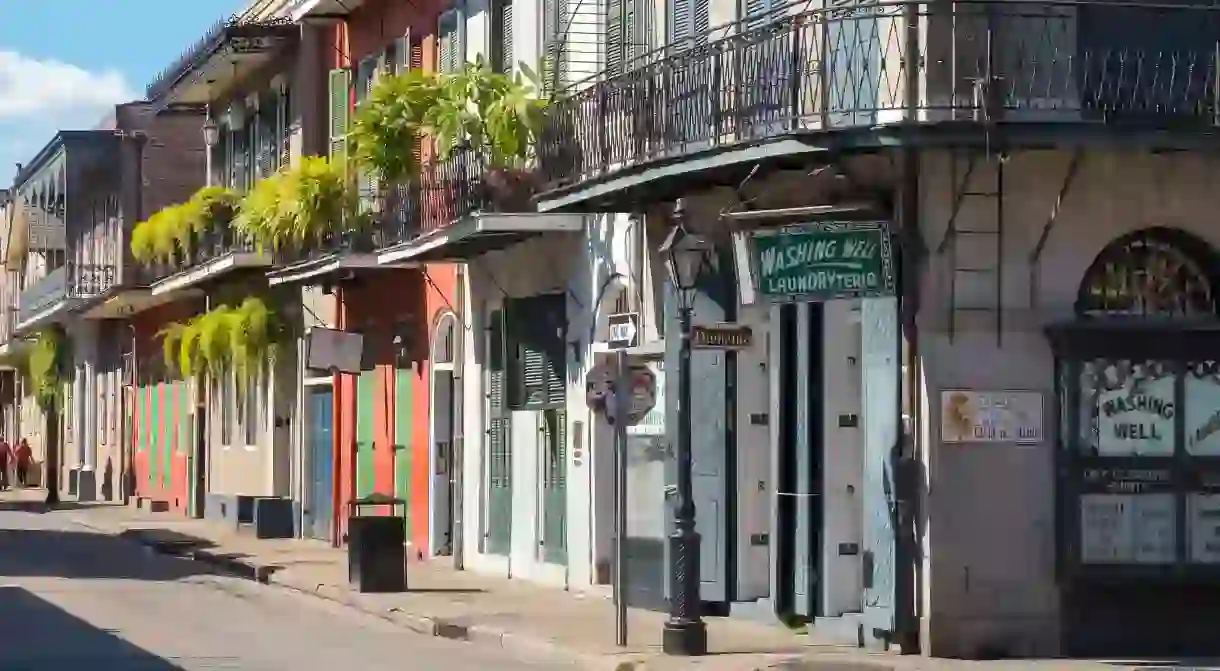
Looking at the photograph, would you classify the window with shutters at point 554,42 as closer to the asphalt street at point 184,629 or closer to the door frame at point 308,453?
the asphalt street at point 184,629

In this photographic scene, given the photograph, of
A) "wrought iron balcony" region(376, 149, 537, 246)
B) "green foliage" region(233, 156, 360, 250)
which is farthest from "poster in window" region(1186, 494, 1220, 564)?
"green foliage" region(233, 156, 360, 250)

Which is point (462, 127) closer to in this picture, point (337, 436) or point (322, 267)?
point (322, 267)

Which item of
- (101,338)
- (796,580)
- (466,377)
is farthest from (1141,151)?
(101,338)

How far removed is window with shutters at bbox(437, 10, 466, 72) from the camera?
26.6 meters

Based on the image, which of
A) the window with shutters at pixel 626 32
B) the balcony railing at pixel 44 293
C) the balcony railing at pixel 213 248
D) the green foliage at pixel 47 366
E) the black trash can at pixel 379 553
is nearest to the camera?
the window with shutters at pixel 626 32

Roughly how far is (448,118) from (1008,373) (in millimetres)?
8769

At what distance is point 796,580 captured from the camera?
1878 centimetres

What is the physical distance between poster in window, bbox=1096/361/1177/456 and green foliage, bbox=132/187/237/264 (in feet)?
72.2

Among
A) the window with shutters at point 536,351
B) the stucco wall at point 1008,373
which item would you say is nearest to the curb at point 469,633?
the stucco wall at point 1008,373

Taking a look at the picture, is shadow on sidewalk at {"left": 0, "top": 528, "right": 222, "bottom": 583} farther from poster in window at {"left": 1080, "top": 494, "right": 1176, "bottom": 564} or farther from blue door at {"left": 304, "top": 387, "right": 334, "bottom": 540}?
poster in window at {"left": 1080, "top": 494, "right": 1176, "bottom": 564}

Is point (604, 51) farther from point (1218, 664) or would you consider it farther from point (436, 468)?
point (1218, 664)

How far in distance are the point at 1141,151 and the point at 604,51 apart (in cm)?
733

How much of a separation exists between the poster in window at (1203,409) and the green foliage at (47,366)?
40.5m

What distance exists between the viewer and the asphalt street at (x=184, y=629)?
54.9 ft
